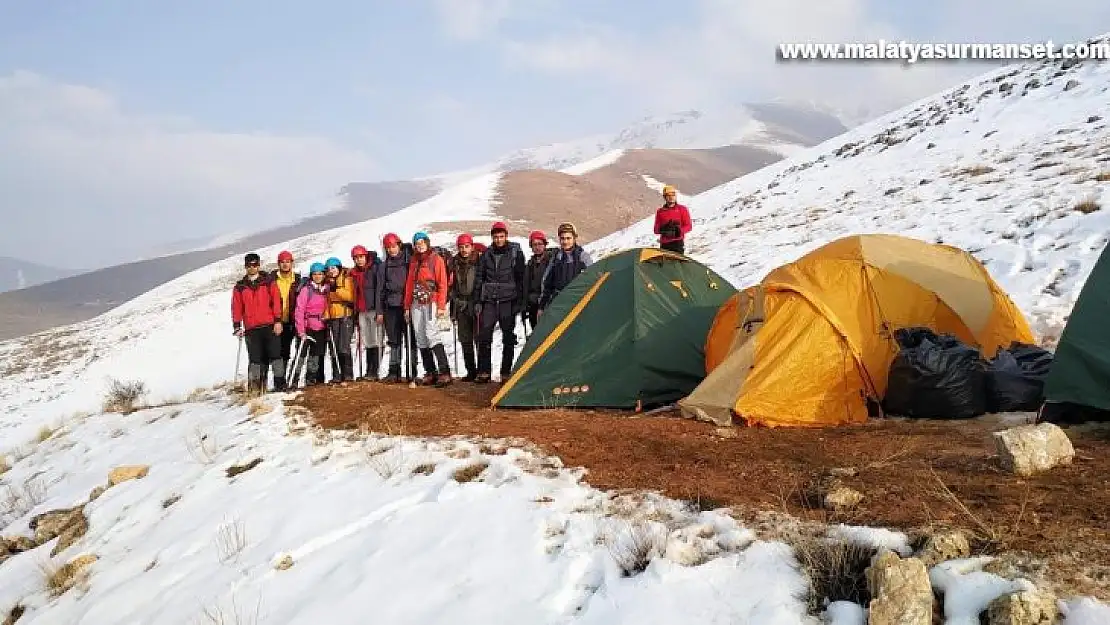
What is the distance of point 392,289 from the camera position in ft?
32.7

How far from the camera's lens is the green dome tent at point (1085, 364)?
4750mm

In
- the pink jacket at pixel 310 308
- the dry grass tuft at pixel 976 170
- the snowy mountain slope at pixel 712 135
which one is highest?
the snowy mountain slope at pixel 712 135

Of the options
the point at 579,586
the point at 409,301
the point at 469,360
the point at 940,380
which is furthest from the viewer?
the point at 469,360

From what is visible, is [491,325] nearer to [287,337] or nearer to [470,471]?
[287,337]

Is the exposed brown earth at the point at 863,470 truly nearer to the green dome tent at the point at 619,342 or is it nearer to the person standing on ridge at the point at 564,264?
the green dome tent at the point at 619,342

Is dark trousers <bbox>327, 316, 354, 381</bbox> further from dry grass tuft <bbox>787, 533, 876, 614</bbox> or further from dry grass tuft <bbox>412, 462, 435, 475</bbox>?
dry grass tuft <bbox>787, 533, 876, 614</bbox>

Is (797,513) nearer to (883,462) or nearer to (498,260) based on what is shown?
(883,462)

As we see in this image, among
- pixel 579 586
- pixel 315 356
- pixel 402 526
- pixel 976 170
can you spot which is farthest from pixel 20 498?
pixel 976 170

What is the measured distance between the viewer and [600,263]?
839 cm

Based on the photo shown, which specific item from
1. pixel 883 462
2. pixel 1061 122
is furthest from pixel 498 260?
pixel 1061 122

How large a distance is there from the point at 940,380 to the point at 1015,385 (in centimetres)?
72

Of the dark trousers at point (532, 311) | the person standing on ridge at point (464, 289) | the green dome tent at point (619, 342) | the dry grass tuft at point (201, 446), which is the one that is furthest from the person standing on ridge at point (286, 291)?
the green dome tent at point (619, 342)

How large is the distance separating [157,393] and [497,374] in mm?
16087

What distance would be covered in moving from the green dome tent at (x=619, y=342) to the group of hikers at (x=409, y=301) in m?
1.51
